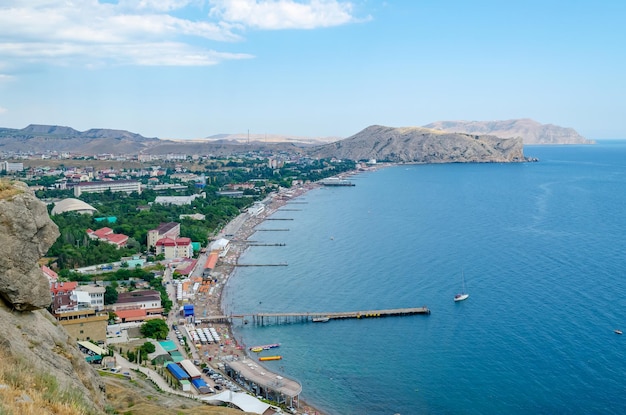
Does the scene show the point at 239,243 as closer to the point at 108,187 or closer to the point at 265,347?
the point at 265,347

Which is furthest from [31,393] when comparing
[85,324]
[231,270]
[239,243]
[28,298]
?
[239,243]

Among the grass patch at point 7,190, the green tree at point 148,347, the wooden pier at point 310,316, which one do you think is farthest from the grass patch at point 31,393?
the wooden pier at point 310,316

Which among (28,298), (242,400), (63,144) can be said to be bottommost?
(242,400)

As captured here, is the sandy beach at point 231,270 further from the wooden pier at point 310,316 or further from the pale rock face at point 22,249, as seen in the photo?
the pale rock face at point 22,249

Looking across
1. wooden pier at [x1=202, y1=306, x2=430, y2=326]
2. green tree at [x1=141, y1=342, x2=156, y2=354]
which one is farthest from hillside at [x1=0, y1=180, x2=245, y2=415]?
wooden pier at [x1=202, y1=306, x2=430, y2=326]

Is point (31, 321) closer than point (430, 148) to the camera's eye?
Yes

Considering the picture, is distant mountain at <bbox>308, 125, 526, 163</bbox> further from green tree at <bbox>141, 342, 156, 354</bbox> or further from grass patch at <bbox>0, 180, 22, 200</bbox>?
grass patch at <bbox>0, 180, 22, 200</bbox>
